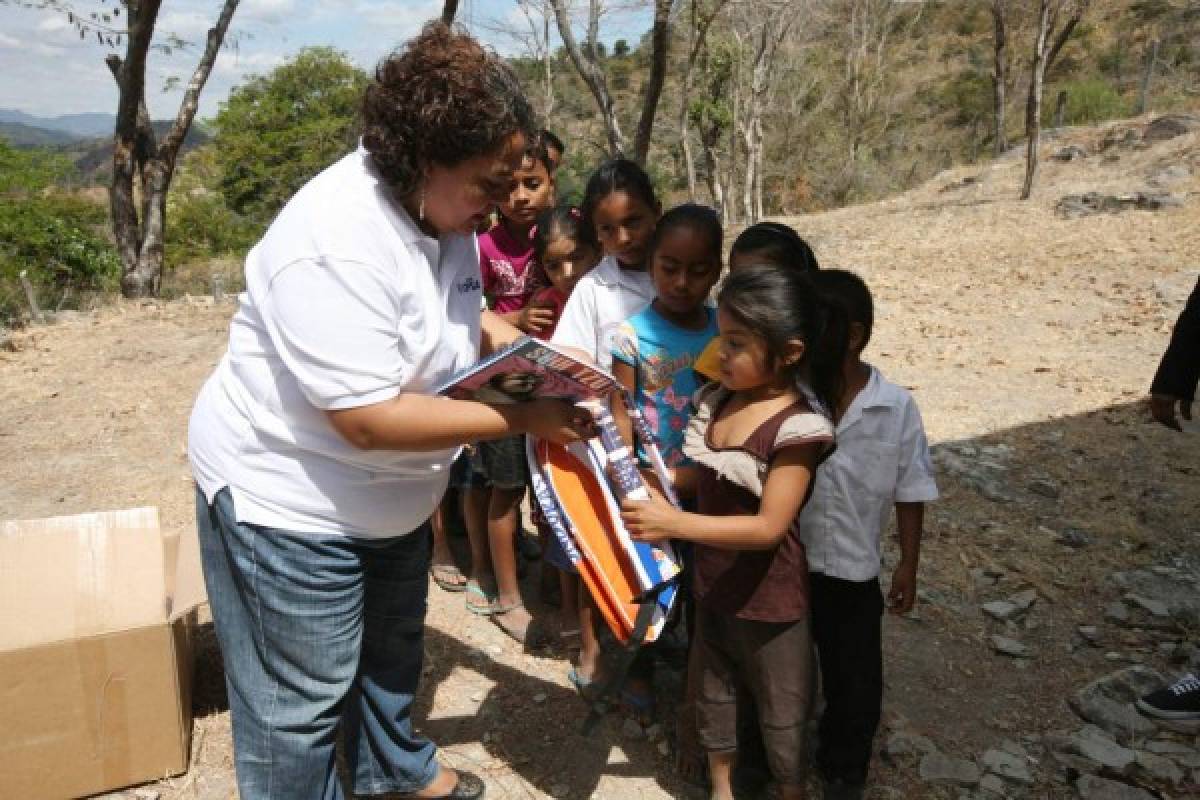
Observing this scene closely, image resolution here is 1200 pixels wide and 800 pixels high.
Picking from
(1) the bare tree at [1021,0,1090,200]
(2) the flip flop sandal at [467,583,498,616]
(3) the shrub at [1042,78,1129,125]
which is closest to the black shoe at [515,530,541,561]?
(2) the flip flop sandal at [467,583,498,616]

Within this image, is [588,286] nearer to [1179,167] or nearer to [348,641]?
[348,641]

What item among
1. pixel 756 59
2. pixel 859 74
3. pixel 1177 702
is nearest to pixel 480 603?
pixel 1177 702

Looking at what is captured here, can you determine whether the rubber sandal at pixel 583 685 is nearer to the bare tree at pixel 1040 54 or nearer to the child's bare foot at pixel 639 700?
the child's bare foot at pixel 639 700

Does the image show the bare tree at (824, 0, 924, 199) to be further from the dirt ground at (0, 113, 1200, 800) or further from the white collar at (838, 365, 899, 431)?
the white collar at (838, 365, 899, 431)

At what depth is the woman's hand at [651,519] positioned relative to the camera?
71.6 inches

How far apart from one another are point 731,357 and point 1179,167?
481 inches

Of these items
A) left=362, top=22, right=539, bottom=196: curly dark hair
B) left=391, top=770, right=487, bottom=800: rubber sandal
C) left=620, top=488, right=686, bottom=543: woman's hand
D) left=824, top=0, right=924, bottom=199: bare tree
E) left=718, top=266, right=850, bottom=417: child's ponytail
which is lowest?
left=391, top=770, right=487, bottom=800: rubber sandal

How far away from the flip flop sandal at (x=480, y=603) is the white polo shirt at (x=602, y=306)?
1.18 m

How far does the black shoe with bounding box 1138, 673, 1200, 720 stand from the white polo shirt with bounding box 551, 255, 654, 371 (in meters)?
2.02

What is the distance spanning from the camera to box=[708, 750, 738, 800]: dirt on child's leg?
209 cm

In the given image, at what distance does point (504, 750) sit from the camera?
246 centimetres

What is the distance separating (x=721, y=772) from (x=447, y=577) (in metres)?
1.53

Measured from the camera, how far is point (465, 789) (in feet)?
7.37

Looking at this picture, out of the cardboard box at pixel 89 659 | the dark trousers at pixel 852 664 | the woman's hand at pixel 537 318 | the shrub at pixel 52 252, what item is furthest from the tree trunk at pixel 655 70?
the shrub at pixel 52 252
